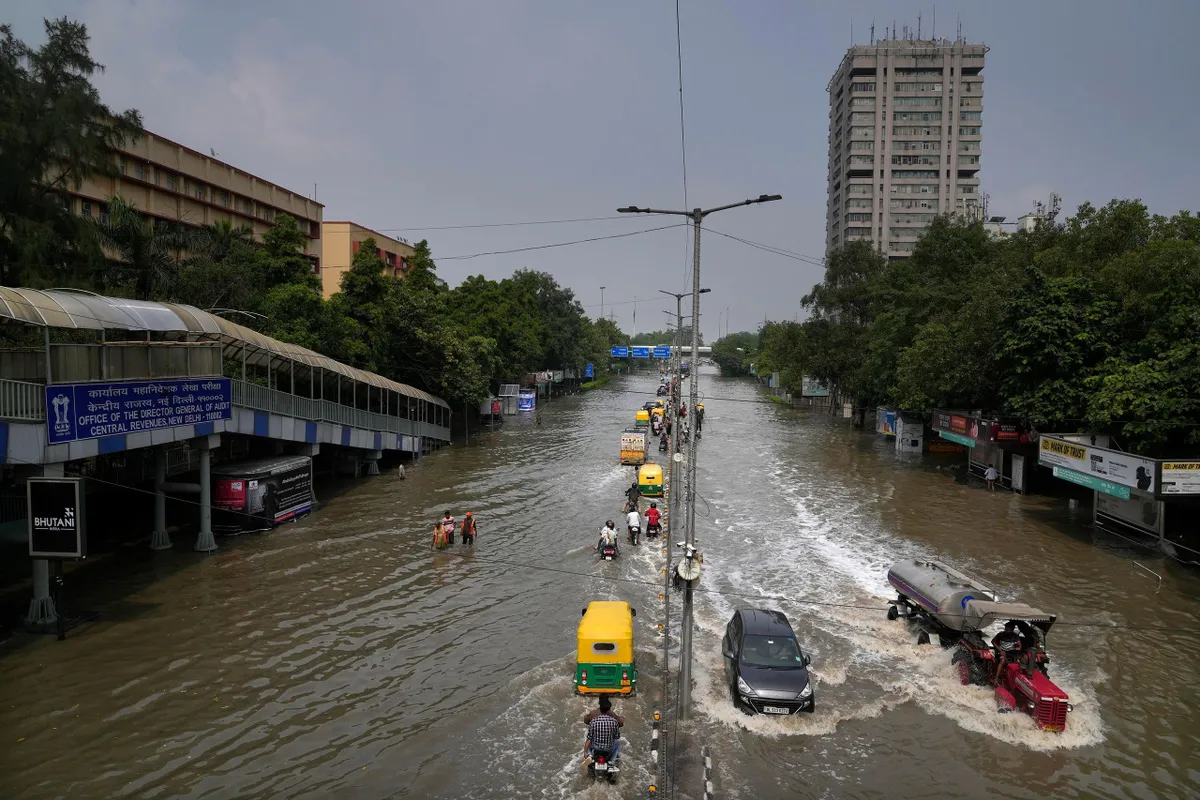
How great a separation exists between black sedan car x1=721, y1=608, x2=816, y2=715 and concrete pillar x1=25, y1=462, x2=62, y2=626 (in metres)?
14.8

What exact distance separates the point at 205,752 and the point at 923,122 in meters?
124

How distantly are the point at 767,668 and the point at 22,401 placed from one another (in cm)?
1621

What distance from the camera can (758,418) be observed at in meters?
78.4

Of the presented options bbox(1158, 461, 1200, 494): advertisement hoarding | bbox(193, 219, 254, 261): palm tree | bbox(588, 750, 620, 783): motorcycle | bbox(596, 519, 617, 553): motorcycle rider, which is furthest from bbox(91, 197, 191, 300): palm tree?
bbox(1158, 461, 1200, 494): advertisement hoarding

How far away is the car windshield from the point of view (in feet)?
47.7

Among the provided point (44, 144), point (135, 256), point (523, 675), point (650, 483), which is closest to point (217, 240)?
point (135, 256)

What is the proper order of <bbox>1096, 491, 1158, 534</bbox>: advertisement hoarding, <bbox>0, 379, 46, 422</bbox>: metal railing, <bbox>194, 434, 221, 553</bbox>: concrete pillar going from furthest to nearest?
<bbox>1096, 491, 1158, 534</bbox>: advertisement hoarding → <bbox>194, 434, 221, 553</bbox>: concrete pillar → <bbox>0, 379, 46, 422</bbox>: metal railing

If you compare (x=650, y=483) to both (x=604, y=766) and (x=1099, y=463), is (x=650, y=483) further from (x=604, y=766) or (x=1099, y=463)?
(x=604, y=766)

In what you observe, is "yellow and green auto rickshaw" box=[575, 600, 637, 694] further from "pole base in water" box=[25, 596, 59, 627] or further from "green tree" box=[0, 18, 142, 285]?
"green tree" box=[0, 18, 142, 285]

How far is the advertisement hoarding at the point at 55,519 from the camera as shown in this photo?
16.0 m

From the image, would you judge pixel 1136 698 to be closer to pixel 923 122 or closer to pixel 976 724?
pixel 976 724

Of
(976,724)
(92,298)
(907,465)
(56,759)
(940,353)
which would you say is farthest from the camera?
(907,465)

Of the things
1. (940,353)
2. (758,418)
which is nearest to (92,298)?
(940,353)

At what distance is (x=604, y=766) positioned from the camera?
37.9 feet
